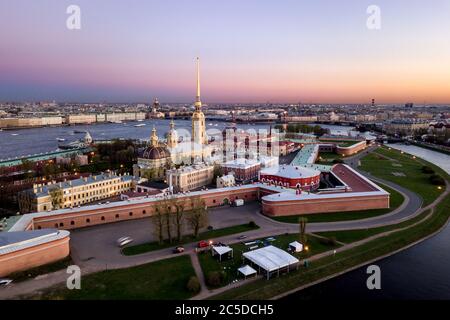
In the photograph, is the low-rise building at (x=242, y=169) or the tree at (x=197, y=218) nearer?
the tree at (x=197, y=218)

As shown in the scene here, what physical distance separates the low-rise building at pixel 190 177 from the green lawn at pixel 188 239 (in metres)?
7.94

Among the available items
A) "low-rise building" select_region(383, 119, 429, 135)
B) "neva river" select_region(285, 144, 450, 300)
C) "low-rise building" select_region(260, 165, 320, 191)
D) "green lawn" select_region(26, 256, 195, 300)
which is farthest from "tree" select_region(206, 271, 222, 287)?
"low-rise building" select_region(383, 119, 429, 135)

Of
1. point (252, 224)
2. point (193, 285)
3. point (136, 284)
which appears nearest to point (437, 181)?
point (252, 224)

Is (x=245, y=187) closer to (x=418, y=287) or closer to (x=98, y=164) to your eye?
(x=418, y=287)

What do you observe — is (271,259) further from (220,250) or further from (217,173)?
(217,173)

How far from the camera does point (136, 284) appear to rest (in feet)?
41.0

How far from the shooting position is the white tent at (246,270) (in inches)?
518

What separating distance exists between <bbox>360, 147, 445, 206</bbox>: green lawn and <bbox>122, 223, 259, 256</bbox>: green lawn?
12245mm

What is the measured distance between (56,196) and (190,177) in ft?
31.0

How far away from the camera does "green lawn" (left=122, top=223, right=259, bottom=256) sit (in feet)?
50.6

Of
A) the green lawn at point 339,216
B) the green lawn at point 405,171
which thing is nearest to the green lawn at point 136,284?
the green lawn at point 339,216

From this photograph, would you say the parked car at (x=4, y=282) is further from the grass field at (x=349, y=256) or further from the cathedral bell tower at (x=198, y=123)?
the cathedral bell tower at (x=198, y=123)
